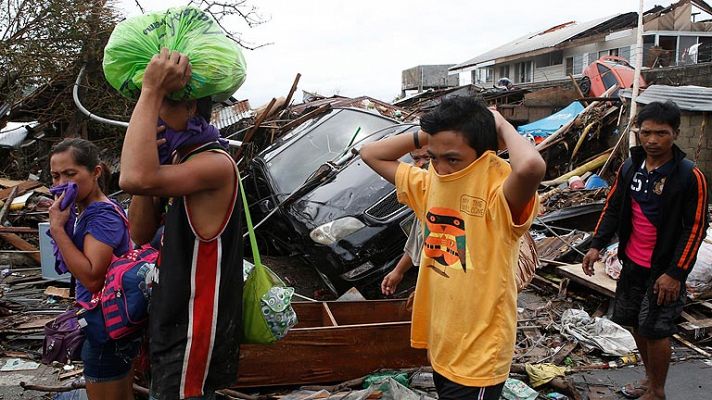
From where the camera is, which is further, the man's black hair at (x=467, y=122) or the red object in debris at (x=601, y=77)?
the red object in debris at (x=601, y=77)

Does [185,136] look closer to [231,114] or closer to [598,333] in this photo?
[598,333]

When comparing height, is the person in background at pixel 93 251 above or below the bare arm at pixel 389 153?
below

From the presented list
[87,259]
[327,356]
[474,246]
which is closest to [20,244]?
[327,356]

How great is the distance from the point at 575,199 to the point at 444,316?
7.70 m

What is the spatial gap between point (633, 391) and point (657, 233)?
119 centimetres

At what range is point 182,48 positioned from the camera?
178cm

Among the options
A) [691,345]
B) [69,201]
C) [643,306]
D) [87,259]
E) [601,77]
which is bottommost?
[691,345]

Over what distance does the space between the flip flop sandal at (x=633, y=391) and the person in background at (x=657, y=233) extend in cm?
13

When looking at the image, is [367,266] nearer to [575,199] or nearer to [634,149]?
[634,149]

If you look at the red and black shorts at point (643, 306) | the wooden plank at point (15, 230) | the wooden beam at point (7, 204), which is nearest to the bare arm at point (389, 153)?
the red and black shorts at point (643, 306)

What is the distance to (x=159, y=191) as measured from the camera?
1.69 m

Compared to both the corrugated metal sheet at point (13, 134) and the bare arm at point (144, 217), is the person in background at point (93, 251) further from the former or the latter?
the corrugated metal sheet at point (13, 134)

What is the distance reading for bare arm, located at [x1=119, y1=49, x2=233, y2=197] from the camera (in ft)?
5.48

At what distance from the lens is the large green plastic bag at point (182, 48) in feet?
5.85
